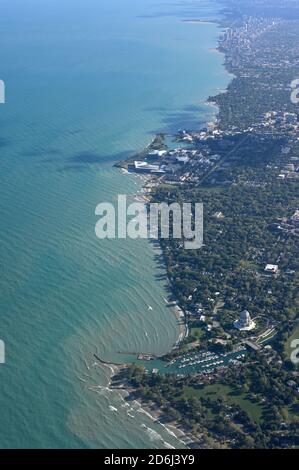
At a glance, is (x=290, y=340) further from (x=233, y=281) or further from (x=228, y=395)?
(x=233, y=281)

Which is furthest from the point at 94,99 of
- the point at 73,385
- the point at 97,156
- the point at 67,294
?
the point at 73,385

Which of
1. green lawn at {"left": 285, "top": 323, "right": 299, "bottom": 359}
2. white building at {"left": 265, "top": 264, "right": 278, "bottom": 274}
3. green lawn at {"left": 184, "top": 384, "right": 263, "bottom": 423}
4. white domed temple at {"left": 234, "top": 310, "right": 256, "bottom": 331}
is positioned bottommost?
green lawn at {"left": 184, "top": 384, "right": 263, "bottom": 423}

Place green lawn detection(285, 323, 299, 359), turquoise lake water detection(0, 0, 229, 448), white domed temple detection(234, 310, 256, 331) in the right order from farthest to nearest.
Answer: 1. white domed temple detection(234, 310, 256, 331)
2. green lawn detection(285, 323, 299, 359)
3. turquoise lake water detection(0, 0, 229, 448)

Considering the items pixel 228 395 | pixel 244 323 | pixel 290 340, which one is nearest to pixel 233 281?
pixel 244 323

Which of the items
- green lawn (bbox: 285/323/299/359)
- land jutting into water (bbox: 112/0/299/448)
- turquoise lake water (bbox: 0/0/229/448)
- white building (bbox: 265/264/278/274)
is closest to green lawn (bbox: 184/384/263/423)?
land jutting into water (bbox: 112/0/299/448)

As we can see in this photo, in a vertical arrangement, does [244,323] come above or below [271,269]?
below

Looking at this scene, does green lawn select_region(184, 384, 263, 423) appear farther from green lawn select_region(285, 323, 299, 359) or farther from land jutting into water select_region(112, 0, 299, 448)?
green lawn select_region(285, 323, 299, 359)
